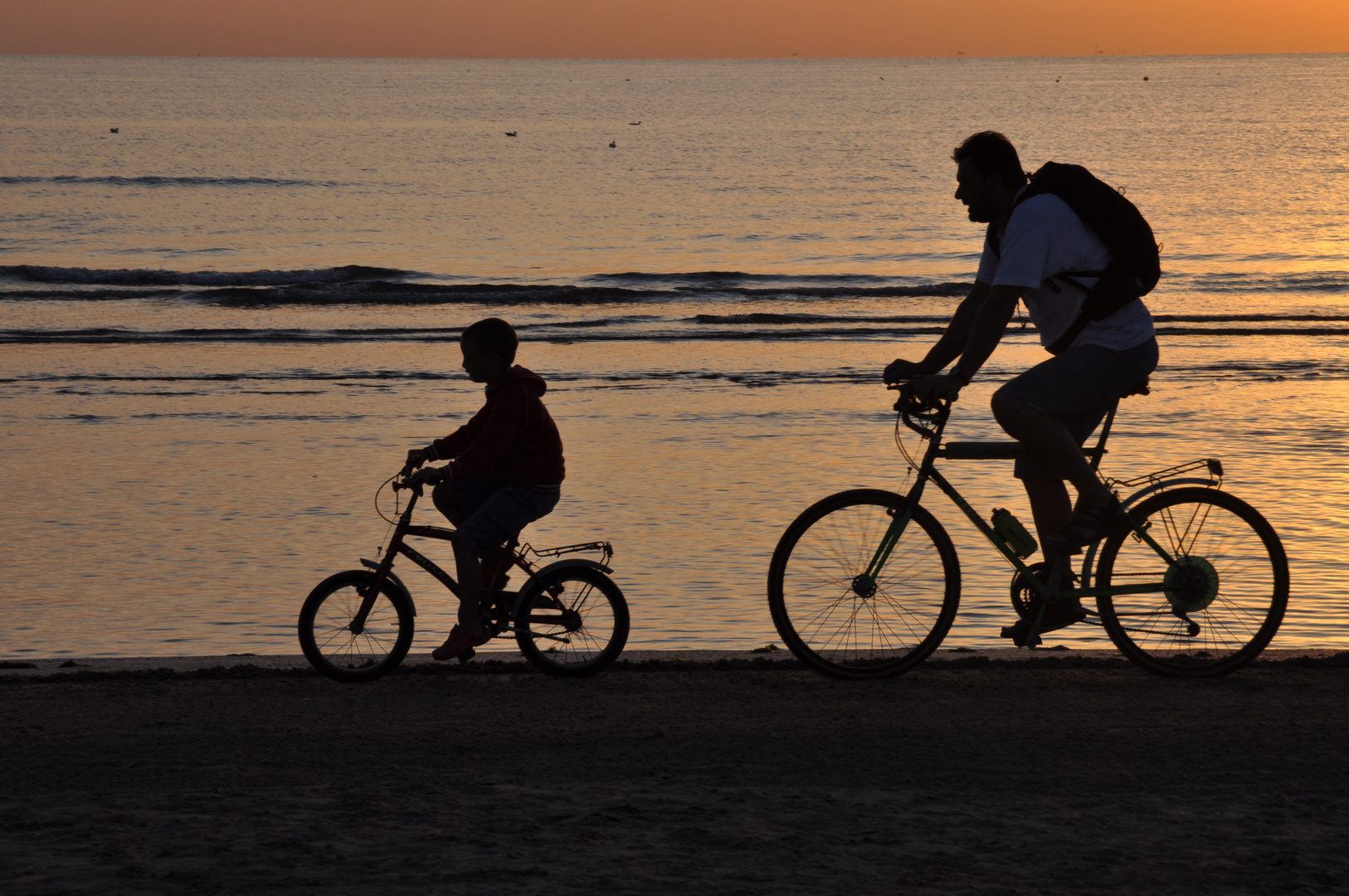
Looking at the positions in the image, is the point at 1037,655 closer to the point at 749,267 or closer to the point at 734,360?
the point at 734,360

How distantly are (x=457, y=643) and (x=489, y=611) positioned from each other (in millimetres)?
166

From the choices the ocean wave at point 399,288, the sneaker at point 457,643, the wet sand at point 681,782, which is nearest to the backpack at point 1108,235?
the wet sand at point 681,782

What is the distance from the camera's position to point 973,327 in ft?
15.1

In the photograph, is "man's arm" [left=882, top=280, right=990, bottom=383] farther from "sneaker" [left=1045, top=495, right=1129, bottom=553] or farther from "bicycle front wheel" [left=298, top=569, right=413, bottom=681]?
"bicycle front wheel" [left=298, top=569, right=413, bottom=681]

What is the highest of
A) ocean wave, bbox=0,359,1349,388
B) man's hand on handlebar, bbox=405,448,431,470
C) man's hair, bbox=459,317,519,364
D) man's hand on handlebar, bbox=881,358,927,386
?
ocean wave, bbox=0,359,1349,388

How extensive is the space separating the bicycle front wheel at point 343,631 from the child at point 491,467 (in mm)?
179

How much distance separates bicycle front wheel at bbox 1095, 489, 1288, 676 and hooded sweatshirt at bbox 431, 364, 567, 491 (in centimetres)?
202

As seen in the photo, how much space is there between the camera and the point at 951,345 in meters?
5.00

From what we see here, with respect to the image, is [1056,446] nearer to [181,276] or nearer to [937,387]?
[937,387]

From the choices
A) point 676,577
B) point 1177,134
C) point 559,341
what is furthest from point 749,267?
point 1177,134

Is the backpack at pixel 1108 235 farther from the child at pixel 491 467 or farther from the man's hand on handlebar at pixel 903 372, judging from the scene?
the child at pixel 491 467

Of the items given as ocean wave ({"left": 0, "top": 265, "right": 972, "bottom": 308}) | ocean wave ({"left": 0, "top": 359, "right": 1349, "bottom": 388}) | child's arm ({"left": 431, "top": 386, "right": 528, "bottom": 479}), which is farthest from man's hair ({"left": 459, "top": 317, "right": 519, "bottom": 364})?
ocean wave ({"left": 0, "top": 265, "right": 972, "bottom": 308})

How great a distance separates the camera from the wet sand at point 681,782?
3.22 m

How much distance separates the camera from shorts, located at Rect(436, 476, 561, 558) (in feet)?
16.6
